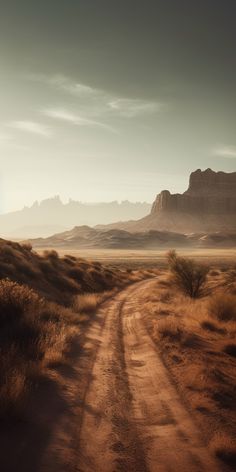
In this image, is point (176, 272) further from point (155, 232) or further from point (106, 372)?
point (155, 232)

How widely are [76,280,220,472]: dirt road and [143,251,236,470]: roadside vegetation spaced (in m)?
0.26

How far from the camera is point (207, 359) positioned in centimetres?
1012

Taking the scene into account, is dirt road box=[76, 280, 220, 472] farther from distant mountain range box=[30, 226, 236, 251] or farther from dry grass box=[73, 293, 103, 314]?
distant mountain range box=[30, 226, 236, 251]

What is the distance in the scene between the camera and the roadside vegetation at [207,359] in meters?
6.32

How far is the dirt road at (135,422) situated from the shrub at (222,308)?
5375mm

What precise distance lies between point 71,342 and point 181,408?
5490 millimetres

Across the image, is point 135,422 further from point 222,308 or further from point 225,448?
point 222,308

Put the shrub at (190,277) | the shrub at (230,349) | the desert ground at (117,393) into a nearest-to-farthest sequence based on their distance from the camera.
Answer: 1. the desert ground at (117,393)
2. the shrub at (230,349)
3. the shrub at (190,277)

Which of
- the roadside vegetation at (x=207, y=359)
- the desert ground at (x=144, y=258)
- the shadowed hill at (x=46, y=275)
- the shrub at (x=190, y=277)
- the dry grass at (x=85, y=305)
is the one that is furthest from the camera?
the desert ground at (x=144, y=258)

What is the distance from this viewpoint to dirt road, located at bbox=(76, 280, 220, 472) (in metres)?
5.24

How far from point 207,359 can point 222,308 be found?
20.2 ft

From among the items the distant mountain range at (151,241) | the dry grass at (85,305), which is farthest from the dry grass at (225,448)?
the distant mountain range at (151,241)

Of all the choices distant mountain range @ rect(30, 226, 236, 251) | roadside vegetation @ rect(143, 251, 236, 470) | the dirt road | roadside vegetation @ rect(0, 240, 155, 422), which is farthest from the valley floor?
distant mountain range @ rect(30, 226, 236, 251)

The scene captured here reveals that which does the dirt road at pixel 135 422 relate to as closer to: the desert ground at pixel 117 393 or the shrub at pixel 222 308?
the desert ground at pixel 117 393
